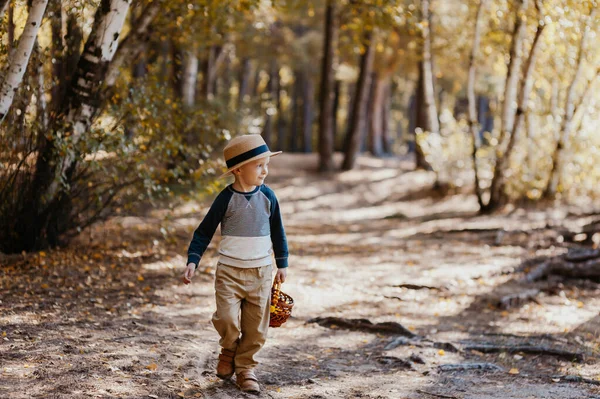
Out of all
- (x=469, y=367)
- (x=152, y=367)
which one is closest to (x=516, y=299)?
(x=469, y=367)

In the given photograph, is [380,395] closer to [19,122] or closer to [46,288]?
[46,288]

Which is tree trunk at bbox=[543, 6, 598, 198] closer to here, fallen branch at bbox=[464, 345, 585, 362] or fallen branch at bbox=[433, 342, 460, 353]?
fallen branch at bbox=[464, 345, 585, 362]

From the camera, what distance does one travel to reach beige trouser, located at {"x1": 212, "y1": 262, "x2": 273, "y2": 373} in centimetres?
512

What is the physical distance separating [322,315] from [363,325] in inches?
26.0

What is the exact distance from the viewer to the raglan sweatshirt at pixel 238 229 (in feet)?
16.8

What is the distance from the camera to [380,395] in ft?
17.9

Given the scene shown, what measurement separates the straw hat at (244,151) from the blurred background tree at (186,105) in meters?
3.05

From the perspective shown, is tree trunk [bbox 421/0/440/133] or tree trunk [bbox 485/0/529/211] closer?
tree trunk [bbox 485/0/529/211]

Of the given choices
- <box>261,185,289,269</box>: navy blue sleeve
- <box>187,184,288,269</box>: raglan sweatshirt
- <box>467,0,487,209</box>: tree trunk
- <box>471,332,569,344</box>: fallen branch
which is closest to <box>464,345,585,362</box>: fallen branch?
<box>471,332,569,344</box>: fallen branch

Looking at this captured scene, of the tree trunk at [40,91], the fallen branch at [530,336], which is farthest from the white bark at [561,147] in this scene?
the tree trunk at [40,91]

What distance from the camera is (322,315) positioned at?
8352mm

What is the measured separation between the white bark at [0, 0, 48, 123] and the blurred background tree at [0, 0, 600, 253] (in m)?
0.01

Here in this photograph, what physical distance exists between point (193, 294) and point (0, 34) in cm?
373

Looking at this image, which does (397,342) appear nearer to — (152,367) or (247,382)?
(247,382)
